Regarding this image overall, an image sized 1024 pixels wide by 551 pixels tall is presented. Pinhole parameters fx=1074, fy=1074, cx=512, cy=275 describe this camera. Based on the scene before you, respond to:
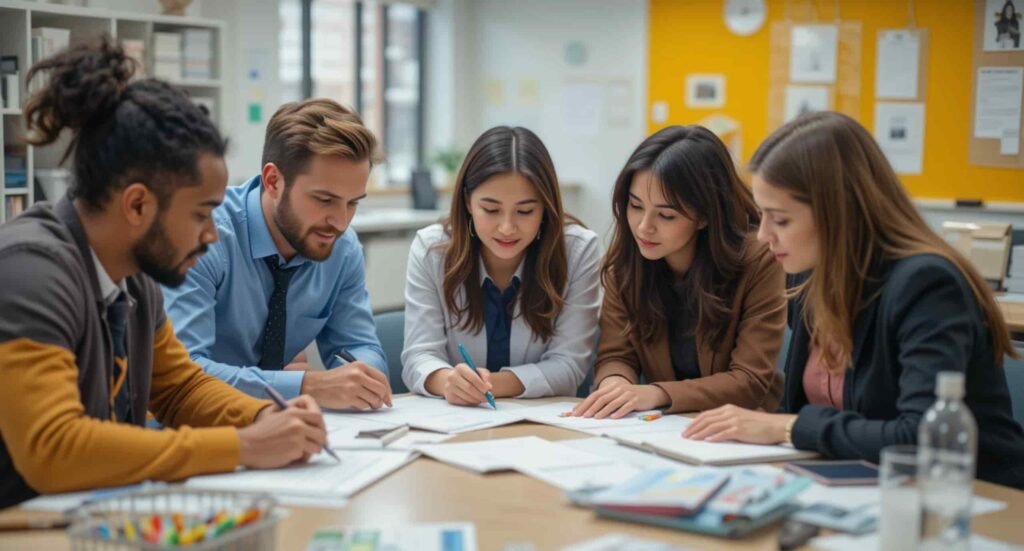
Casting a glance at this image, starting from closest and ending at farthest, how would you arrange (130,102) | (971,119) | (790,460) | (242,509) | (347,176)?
(242,509), (130,102), (790,460), (347,176), (971,119)

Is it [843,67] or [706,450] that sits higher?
[843,67]

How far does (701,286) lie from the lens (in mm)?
2455

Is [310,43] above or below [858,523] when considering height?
above

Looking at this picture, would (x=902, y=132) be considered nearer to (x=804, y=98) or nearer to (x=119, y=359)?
(x=804, y=98)

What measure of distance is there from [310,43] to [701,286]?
5.15 metres

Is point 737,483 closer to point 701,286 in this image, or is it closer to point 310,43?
point 701,286

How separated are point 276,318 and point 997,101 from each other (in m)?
4.84

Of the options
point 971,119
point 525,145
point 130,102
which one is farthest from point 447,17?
point 130,102

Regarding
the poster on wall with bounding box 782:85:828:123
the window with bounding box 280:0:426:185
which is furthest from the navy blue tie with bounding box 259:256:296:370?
the poster on wall with bounding box 782:85:828:123

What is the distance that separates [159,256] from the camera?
5.54 ft

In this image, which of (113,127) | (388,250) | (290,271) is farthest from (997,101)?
(113,127)

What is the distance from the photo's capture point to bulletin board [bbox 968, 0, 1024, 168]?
590 centimetres

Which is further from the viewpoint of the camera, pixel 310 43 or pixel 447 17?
pixel 447 17

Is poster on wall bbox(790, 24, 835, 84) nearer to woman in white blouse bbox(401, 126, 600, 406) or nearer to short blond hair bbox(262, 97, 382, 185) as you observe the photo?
woman in white blouse bbox(401, 126, 600, 406)
